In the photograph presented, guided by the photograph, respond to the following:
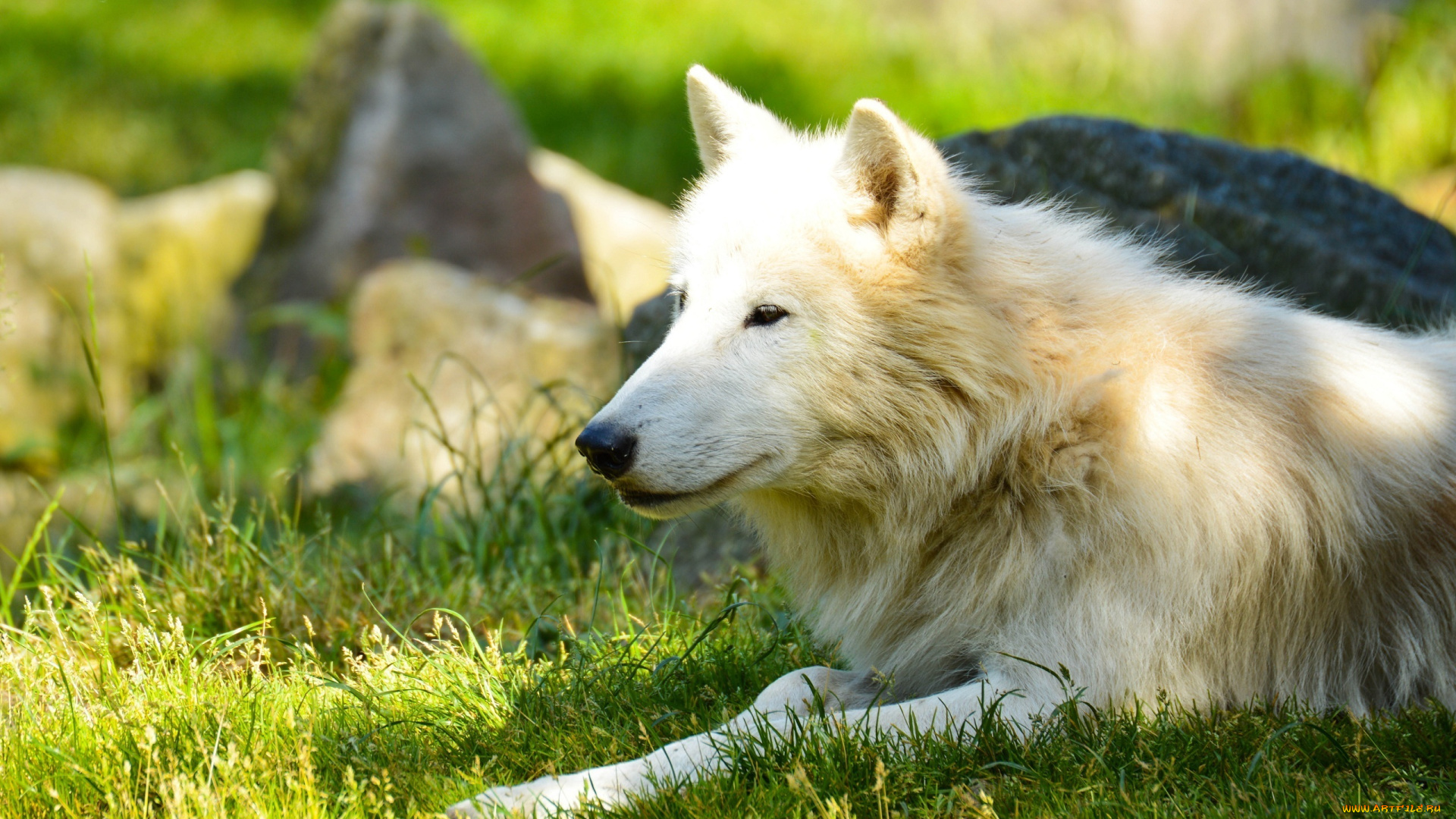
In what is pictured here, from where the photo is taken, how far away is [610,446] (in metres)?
2.54

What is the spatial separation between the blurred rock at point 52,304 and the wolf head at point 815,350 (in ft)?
21.2

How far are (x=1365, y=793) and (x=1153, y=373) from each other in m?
0.97

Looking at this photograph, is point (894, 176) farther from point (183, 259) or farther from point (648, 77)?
point (648, 77)

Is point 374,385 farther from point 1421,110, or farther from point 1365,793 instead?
point 1421,110

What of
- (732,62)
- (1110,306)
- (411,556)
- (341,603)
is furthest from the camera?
(732,62)

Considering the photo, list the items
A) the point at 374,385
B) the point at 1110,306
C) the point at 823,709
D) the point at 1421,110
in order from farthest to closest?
the point at 1421,110 → the point at 374,385 → the point at 1110,306 → the point at 823,709

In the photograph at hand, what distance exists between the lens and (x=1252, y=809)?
2.12 metres

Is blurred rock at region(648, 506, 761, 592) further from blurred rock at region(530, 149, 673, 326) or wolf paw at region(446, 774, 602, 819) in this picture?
blurred rock at region(530, 149, 673, 326)

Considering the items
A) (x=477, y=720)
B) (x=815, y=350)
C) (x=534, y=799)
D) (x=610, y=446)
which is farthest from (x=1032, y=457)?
(x=477, y=720)

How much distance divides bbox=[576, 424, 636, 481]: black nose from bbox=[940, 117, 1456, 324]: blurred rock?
2427 millimetres

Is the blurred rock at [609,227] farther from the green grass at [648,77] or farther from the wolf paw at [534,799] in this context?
the wolf paw at [534,799]

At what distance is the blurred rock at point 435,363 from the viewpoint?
5777 mm

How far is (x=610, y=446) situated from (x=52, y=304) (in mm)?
7488

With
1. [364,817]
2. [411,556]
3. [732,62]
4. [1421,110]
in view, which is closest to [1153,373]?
[364,817]
